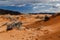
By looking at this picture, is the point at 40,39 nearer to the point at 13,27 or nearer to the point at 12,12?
the point at 13,27

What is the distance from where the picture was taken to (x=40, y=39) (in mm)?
6750

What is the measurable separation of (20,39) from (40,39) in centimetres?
83

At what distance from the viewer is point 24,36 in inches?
293

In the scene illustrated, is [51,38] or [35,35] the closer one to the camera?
[51,38]

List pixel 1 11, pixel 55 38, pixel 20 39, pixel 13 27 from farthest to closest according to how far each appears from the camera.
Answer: pixel 1 11 < pixel 13 27 < pixel 20 39 < pixel 55 38

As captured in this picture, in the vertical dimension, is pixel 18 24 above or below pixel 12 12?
above

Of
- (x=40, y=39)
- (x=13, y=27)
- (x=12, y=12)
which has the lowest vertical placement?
(x=12, y=12)

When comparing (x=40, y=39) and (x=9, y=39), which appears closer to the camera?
(x=40, y=39)

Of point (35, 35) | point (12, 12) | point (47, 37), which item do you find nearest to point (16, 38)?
point (35, 35)

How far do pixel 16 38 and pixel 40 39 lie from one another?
1079mm

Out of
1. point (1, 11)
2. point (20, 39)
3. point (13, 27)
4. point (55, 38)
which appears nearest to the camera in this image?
point (55, 38)

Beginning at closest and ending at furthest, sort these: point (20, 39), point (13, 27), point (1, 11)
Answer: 1. point (20, 39)
2. point (13, 27)
3. point (1, 11)

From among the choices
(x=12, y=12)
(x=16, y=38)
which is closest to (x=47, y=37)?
(x=16, y=38)

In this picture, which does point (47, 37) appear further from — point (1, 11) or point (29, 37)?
point (1, 11)
